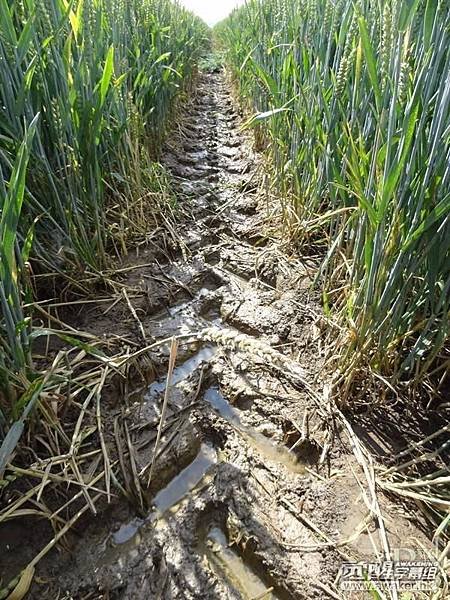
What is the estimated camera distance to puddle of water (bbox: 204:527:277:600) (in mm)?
709

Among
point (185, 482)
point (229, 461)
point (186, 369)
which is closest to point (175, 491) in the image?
point (185, 482)

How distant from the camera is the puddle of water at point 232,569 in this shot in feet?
2.33

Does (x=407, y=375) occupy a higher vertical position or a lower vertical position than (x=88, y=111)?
lower

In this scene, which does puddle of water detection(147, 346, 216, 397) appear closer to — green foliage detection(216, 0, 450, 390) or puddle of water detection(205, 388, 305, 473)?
puddle of water detection(205, 388, 305, 473)

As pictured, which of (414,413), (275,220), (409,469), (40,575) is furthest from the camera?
(275,220)

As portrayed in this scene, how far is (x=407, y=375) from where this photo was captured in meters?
0.99

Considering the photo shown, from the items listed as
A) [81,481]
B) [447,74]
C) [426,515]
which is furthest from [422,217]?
[81,481]

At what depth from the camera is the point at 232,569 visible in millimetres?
744

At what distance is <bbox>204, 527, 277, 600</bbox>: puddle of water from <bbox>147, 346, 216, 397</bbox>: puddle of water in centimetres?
39

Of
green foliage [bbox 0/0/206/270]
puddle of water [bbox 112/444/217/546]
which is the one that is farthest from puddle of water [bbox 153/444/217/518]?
green foliage [bbox 0/0/206/270]

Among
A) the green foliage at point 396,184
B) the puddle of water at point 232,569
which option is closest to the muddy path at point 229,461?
the puddle of water at point 232,569

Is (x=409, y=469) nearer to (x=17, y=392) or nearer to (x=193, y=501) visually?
(x=193, y=501)

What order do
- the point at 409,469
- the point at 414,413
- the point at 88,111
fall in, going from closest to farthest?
1. the point at 409,469
2. the point at 414,413
3. the point at 88,111

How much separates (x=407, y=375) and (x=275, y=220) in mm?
953
